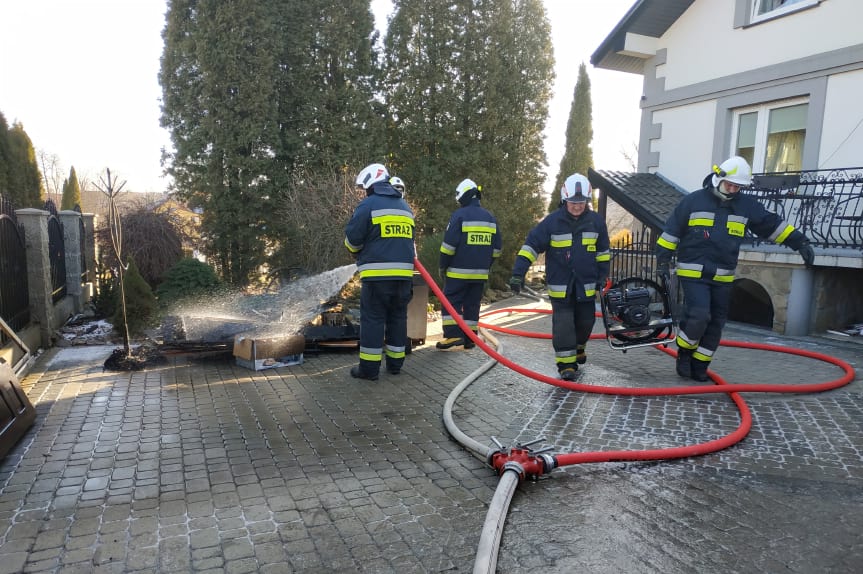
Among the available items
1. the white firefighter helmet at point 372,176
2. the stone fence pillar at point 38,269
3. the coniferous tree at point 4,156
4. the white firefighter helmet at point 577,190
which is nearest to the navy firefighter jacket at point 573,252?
the white firefighter helmet at point 577,190

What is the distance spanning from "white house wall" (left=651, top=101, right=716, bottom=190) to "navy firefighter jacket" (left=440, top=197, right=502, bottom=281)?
5.74 m

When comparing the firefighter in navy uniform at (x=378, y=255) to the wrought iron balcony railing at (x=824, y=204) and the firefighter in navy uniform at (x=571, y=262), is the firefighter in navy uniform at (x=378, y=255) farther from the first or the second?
the wrought iron balcony railing at (x=824, y=204)

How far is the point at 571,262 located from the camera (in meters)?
5.70

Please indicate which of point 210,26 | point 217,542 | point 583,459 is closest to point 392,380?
point 583,459

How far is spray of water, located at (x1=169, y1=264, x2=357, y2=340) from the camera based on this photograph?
6586 mm

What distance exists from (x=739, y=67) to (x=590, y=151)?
31.5 feet

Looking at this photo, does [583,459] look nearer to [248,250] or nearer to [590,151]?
[248,250]

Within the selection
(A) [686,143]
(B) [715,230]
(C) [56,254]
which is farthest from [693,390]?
(C) [56,254]

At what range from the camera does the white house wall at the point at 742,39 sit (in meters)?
8.48

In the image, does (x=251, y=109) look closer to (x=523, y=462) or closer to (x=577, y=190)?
(x=577, y=190)

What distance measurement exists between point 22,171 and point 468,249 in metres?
10.5

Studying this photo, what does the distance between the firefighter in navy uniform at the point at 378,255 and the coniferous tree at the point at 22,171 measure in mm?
9340

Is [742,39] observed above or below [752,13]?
below

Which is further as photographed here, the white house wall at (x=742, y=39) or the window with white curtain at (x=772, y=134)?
the window with white curtain at (x=772, y=134)
